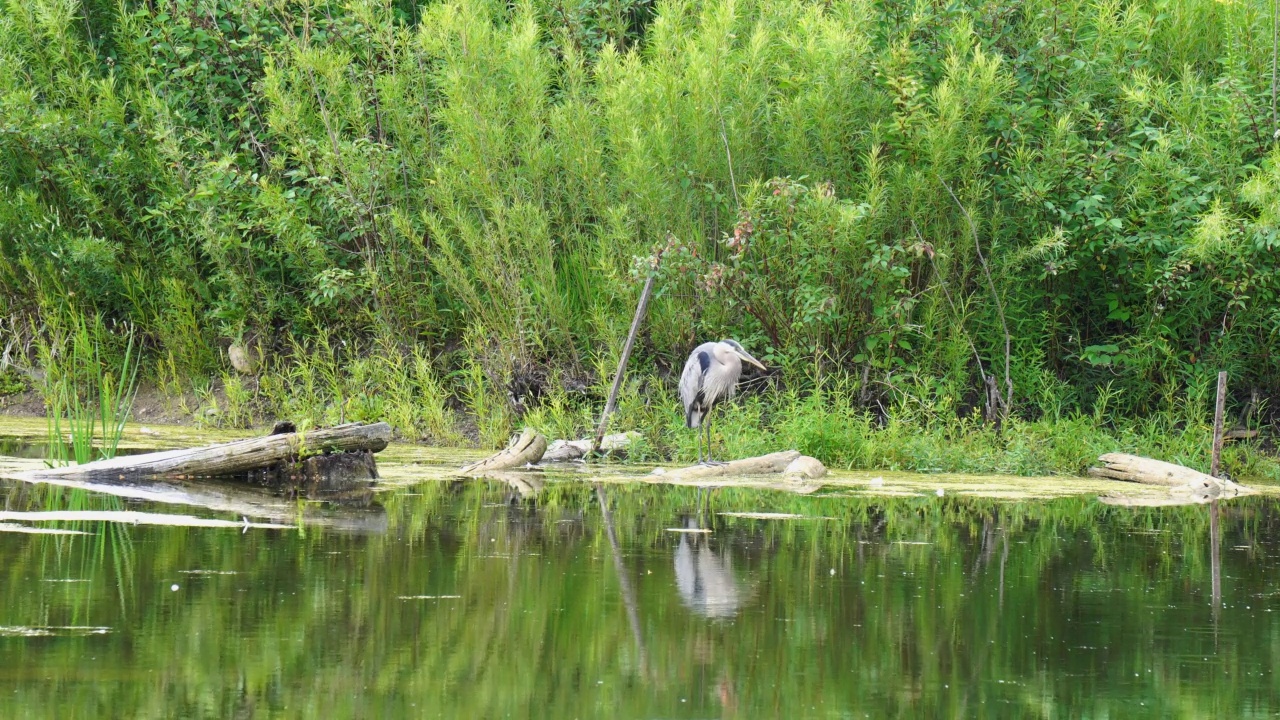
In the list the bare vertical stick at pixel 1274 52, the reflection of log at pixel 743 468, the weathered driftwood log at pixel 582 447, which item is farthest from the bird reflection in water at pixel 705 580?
the bare vertical stick at pixel 1274 52

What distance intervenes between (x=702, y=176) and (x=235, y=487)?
4.25 m

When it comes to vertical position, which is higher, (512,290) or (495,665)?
(512,290)

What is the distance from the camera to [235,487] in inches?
307

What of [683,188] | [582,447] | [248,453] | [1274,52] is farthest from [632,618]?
[1274,52]

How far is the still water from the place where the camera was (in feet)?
11.8

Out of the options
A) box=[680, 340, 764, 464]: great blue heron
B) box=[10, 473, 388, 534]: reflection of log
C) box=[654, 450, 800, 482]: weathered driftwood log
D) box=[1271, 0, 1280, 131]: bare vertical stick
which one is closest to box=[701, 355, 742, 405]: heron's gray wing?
box=[680, 340, 764, 464]: great blue heron

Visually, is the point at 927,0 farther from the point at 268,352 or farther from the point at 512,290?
the point at 268,352

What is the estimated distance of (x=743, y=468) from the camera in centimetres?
882

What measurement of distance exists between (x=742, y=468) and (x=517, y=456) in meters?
1.40

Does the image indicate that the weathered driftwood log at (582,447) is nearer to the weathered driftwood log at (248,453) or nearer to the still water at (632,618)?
the weathered driftwood log at (248,453)

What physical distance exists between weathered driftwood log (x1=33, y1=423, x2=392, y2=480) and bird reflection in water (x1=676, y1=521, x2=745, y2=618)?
2.52 metres

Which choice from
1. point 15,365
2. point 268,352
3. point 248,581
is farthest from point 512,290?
point 248,581

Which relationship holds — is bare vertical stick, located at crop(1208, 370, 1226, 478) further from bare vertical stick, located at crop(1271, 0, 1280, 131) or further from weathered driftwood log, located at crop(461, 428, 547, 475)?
weathered driftwood log, located at crop(461, 428, 547, 475)

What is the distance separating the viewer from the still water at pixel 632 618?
360 centimetres
